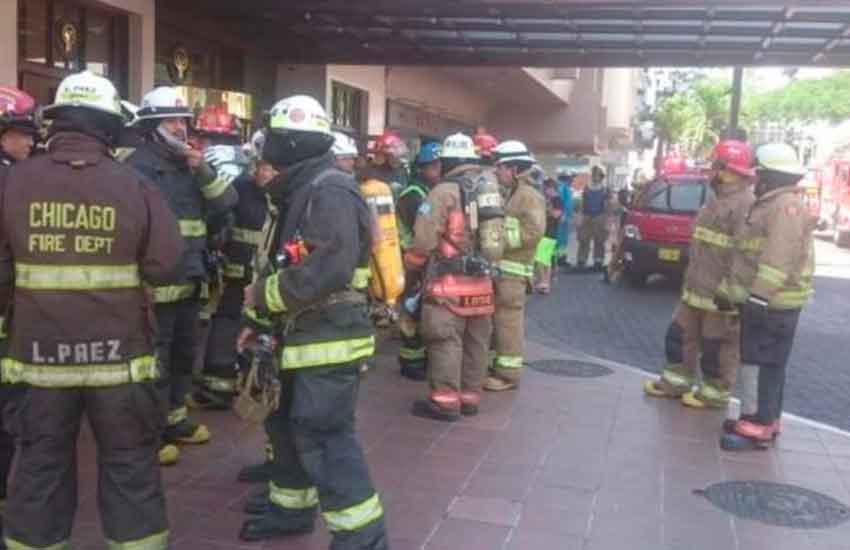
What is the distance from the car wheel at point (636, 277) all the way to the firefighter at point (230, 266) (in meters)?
10.1

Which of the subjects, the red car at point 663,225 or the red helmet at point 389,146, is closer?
the red helmet at point 389,146

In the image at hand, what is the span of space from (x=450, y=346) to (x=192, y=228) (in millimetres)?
2056

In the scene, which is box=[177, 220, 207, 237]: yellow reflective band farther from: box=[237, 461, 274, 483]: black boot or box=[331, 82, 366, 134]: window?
box=[331, 82, 366, 134]: window

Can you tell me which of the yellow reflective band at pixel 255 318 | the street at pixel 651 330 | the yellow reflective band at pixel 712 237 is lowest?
the street at pixel 651 330

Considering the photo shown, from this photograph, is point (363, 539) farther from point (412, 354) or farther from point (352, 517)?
point (412, 354)

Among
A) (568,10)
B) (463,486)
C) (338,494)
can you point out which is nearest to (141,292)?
(338,494)

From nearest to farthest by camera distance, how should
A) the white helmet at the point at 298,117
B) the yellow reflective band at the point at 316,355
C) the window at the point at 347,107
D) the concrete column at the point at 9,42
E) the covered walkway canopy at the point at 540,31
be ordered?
the yellow reflective band at the point at 316,355, the white helmet at the point at 298,117, the concrete column at the point at 9,42, the covered walkway canopy at the point at 540,31, the window at the point at 347,107

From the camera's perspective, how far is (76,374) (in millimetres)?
3652

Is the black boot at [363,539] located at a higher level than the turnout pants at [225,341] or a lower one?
lower

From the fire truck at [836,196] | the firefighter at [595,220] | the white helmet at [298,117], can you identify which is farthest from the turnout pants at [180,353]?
the fire truck at [836,196]

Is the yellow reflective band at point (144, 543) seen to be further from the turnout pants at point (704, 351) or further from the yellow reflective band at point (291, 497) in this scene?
the turnout pants at point (704, 351)

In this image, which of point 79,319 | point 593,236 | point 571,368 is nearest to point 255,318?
point 79,319

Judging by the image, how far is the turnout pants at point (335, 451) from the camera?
400 centimetres

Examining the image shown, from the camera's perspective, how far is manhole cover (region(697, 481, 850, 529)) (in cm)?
529
